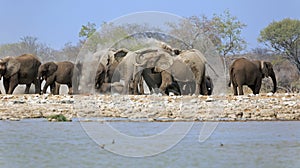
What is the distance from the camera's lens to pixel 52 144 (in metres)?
13.4

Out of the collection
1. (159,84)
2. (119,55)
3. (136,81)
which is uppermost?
(119,55)

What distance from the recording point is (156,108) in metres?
20.1

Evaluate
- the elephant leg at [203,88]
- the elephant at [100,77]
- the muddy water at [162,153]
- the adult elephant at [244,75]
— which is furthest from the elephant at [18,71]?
the muddy water at [162,153]

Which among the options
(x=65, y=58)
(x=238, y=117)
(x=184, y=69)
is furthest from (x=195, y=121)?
(x=65, y=58)

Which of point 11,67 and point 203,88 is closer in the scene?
point 203,88

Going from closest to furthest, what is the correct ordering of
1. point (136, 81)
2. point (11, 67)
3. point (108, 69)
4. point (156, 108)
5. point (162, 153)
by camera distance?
point (162, 153) < point (156, 108) < point (136, 81) < point (108, 69) < point (11, 67)

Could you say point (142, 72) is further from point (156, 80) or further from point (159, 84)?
point (159, 84)

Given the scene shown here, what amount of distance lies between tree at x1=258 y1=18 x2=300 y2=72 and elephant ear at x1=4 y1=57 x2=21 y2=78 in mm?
28251

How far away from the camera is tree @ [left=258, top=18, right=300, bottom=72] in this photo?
177 ft

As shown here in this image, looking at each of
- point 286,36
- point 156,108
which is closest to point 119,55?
Result: point 156,108

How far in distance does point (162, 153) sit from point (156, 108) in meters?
7.69

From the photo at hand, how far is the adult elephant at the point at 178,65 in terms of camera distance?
83.0 ft

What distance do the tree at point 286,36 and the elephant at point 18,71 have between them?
27.3 m

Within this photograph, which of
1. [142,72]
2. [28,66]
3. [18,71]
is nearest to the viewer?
[142,72]
